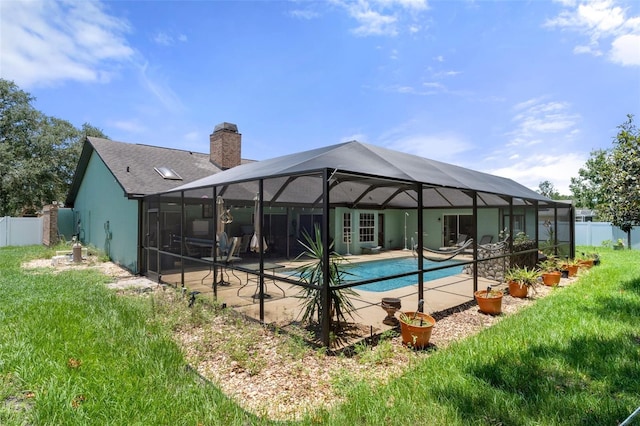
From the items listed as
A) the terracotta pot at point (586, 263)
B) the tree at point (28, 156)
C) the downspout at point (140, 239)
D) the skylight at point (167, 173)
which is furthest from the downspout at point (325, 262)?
the tree at point (28, 156)

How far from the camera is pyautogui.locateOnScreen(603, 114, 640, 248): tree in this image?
19.0ft

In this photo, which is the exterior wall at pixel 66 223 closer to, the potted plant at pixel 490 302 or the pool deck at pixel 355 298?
the pool deck at pixel 355 298

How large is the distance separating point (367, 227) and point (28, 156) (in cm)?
2354

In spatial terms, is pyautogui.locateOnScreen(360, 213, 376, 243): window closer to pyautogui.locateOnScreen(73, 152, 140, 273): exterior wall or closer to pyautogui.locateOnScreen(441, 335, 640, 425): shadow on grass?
pyautogui.locateOnScreen(73, 152, 140, 273): exterior wall

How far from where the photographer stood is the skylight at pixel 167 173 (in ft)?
35.9

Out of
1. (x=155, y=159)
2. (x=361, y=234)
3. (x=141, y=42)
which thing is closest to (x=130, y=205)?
(x=155, y=159)

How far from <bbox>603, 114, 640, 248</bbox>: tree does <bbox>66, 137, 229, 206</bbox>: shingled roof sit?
1062 centimetres

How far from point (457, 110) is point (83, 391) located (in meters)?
11.6

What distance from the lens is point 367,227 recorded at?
14.6 meters

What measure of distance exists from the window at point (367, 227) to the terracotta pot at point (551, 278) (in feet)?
25.2

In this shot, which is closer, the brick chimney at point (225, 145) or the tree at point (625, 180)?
the tree at point (625, 180)

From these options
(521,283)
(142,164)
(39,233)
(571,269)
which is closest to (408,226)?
(571,269)

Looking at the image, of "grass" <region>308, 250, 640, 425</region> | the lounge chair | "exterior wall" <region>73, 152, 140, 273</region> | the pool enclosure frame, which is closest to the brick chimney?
the pool enclosure frame

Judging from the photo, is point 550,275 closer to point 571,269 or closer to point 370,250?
point 571,269
